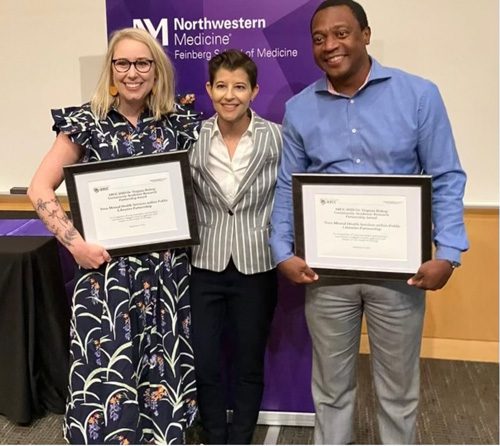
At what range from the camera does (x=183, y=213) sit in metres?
1.85

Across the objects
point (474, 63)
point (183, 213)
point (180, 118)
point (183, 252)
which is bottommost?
point (183, 252)

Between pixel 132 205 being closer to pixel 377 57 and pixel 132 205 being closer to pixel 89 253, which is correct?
pixel 89 253

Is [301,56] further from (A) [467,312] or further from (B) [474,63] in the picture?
(A) [467,312]

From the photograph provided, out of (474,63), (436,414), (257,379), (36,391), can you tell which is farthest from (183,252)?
(474,63)

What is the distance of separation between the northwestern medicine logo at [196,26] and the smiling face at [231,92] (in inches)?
15.9

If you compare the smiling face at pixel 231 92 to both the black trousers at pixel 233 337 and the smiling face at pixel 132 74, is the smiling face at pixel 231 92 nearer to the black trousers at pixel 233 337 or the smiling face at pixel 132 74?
the smiling face at pixel 132 74

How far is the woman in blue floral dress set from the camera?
5.98 feet

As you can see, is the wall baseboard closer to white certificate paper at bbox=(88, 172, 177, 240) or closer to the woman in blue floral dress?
the woman in blue floral dress

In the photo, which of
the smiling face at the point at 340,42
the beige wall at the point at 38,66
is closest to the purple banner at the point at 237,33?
the smiling face at the point at 340,42

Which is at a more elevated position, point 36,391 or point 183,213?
point 183,213

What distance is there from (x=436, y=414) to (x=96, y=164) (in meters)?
Answer: 1.82

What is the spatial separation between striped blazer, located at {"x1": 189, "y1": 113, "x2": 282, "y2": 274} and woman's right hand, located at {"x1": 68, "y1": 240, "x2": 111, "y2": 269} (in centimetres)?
32

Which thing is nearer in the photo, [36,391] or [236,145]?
[236,145]

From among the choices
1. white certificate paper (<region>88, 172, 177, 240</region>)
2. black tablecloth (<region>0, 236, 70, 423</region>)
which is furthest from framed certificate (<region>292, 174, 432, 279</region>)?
black tablecloth (<region>0, 236, 70, 423</region>)
